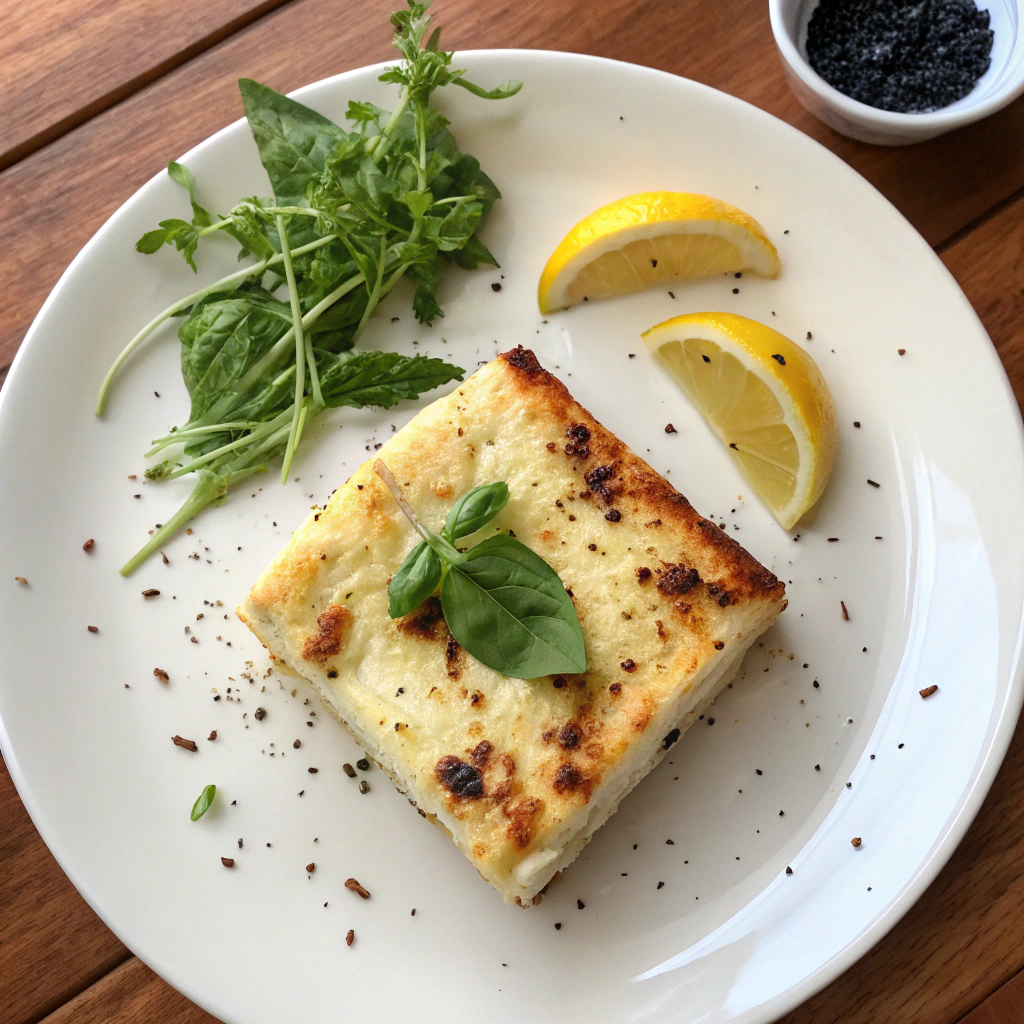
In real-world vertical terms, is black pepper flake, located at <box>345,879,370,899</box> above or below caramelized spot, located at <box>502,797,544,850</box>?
below

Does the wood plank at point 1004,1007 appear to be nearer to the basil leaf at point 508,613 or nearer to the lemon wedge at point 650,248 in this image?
the basil leaf at point 508,613

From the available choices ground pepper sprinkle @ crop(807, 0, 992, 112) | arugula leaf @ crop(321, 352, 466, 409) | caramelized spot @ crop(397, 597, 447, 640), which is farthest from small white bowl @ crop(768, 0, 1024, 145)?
caramelized spot @ crop(397, 597, 447, 640)

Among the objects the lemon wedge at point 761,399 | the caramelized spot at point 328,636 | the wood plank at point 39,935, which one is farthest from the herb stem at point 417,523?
the wood plank at point 39,935

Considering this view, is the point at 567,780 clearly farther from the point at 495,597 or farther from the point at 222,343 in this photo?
the point at 222,343

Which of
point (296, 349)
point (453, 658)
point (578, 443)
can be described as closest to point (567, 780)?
point (453, 658)

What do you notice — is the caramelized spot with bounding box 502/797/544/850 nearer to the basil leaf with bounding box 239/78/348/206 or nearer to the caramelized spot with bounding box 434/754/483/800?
the caramelized spot with bounding box 434/754/483/800
